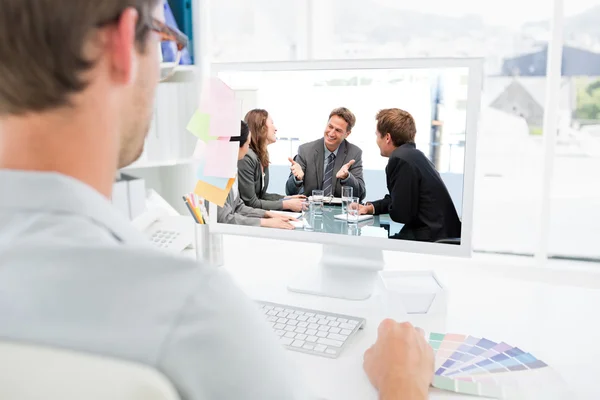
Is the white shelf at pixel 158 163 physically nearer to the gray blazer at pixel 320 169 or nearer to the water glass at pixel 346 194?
the gray blazer at pixel 320 169

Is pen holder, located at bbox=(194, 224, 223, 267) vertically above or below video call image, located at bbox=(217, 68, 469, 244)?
below

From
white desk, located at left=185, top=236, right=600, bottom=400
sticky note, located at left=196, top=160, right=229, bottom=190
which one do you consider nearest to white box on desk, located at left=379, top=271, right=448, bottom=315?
white desk, located at left=185, top=236, right=600, bottom=400

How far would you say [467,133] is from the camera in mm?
1151

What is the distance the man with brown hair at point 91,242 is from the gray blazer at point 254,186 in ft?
2.64

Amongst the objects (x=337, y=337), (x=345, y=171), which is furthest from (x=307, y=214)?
(x=337, y=337)

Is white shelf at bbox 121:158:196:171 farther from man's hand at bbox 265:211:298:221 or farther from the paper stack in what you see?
man's hand at bbox 265:211:298:221

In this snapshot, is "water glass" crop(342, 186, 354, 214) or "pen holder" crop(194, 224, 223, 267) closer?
"water glass" crop(342, 186, 354, 214)

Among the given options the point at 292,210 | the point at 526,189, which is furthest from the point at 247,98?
the point at 526,189

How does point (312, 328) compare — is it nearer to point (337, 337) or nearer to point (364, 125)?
point (337, 337)

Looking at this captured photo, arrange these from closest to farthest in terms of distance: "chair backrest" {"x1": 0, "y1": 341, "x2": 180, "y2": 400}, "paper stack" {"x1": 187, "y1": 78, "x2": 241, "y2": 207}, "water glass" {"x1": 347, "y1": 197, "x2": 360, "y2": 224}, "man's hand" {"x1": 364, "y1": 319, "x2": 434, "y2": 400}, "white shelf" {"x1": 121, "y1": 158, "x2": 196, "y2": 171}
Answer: "chair backrest" {"x1": 0, "y1": 341, "x2": 180, "y2": 400} < "man's hand" {"x1": 364, "y1": 319, "x2": 434, "y2": 400} < "water glass" {"x1": 347, "y1": 197, "x2": 360, "y2": 224} < "paper stack" {"x1": 187, "y1": 78, "x2": 241, "y2": 207} < "white shelf" {"x1": 121, "y1": 158, "x2": 196, "y2": 171}

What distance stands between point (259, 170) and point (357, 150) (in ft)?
0.85

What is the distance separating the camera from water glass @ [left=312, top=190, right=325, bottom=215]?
51.4 inches

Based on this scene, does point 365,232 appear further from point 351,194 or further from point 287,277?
point 287,277

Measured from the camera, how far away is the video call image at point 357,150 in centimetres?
118
